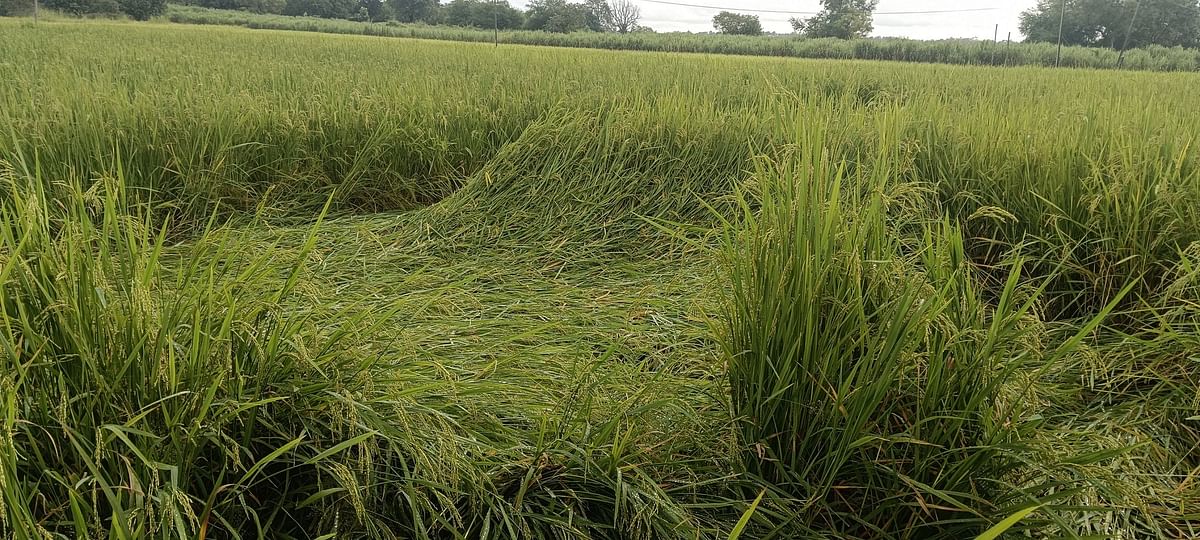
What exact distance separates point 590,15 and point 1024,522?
45.2 meters

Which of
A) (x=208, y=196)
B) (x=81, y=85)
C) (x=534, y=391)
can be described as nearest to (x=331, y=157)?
(x=208, y=196)

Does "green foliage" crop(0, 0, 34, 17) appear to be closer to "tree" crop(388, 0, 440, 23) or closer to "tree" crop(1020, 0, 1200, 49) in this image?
"tree" crop(388, 0, 440, 23)

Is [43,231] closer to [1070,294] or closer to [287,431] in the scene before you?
[287,431]

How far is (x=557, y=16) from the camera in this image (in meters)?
43.2

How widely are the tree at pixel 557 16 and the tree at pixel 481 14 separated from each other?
0.86 m

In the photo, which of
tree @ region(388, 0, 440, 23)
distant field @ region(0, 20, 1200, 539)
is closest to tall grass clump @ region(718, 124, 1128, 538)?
distant field @ region(0, 20, 1200, 539)

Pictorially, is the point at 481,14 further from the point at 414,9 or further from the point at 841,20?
the point at 841,20

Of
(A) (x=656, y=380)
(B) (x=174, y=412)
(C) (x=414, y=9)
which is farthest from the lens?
(C) (x=414, y=9)

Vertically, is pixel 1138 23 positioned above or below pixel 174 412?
above

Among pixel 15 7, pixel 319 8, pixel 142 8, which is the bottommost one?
pixel 15 7

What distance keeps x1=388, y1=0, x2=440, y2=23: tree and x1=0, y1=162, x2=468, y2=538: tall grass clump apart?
53513 mm

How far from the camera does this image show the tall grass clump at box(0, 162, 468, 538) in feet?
3.43

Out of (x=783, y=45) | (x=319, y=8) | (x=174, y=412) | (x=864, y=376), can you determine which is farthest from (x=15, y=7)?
(x=864, y=376)

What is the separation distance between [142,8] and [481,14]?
69.0 feet
